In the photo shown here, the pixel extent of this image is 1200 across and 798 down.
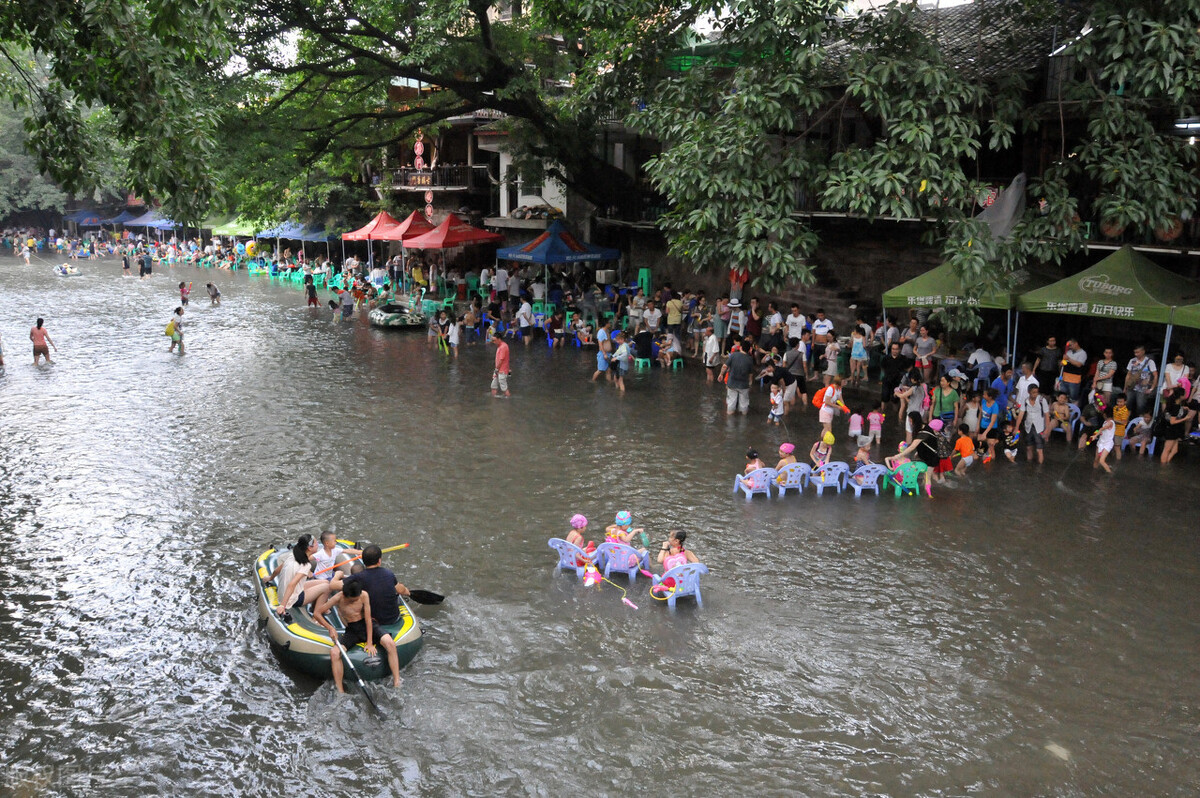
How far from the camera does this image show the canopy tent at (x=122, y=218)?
62.8 meters

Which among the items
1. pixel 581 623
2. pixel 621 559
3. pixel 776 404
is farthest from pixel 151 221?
pixel 581 623

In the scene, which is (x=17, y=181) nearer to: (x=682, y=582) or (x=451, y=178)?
(x=451, y=178)

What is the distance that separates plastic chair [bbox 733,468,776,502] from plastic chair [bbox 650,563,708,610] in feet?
10.9

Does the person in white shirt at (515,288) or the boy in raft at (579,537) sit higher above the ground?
the person in white shirt at (515,288)

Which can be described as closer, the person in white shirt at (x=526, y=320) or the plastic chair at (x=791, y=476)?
the plastic chair at (x=791, y=476)

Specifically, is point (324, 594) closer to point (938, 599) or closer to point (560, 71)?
point (938, 599)

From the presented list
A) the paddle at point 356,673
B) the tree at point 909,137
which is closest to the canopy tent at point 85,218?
the tree at point 909,137

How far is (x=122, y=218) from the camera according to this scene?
2498 inches

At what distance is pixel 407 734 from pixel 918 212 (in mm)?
10528

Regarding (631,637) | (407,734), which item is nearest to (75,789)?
(407,734)

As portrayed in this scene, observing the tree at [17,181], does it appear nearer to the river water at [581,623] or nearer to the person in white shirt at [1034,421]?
the river water at [581,623]

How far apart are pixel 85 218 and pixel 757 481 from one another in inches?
2622

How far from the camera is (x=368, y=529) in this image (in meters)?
11.9

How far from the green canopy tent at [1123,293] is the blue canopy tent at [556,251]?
1329 cm
